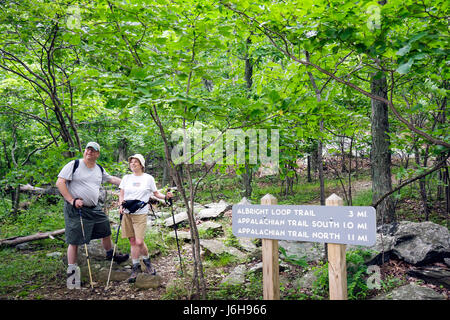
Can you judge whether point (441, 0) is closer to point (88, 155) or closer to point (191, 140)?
point (191, 140)

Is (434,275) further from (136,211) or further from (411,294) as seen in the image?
(136,211)

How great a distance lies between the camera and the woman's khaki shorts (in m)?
4.32

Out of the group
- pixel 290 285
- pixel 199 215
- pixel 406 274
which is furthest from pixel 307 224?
pixel 199 215

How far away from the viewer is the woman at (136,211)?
4.32 m

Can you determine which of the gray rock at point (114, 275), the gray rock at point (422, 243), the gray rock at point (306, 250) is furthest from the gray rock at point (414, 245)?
the gray rock at point (114, 275)

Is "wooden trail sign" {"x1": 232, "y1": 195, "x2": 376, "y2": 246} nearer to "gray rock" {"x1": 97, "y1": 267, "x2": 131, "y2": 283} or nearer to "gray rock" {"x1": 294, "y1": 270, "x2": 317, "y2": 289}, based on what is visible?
"gray rock" {"x1": 294, "y1": 270, "x2": 317, "y2": 289}

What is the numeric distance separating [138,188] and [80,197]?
85cm

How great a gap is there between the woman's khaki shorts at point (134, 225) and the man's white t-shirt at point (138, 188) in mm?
100

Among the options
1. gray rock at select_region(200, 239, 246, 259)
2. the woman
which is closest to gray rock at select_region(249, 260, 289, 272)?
gray rock at select_region(200, 239, 246, 259)

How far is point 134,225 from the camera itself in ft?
14.3

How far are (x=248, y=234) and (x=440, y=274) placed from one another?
10.5ft

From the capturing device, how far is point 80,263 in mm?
4832

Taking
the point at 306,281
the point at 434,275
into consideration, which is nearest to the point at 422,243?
the point at 434,275

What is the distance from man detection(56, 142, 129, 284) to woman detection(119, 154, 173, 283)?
43 centimetres
